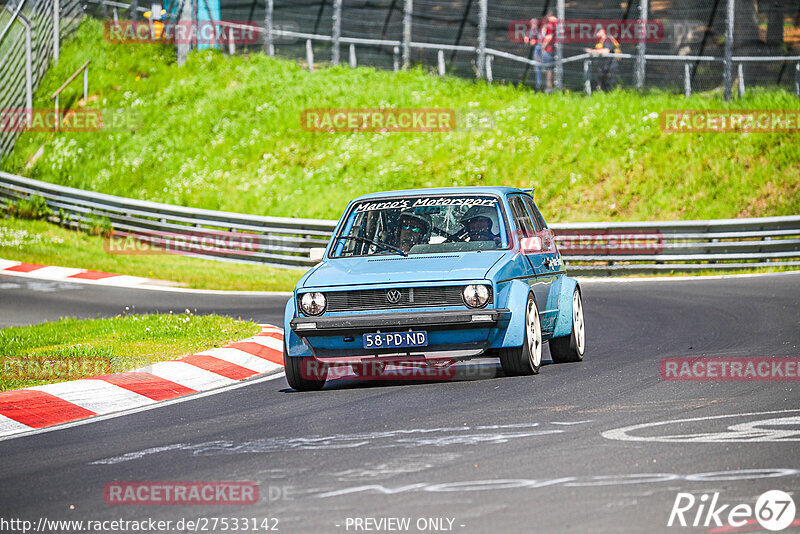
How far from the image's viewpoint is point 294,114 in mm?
31047

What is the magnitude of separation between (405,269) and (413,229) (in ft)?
3.17

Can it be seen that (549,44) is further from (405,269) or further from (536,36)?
(405,269)

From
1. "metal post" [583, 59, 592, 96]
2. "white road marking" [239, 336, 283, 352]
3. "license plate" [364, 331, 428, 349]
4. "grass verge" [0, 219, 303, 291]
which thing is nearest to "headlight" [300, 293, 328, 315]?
"license plate" [364, 331, 428, 349]

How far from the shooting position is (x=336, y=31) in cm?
3092

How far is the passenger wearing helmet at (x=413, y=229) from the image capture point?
10.1 meters

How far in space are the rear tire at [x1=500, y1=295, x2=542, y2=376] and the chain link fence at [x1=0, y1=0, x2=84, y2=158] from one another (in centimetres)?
2325

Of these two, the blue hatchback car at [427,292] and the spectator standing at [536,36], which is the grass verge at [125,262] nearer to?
the spectator standing at [536,36]

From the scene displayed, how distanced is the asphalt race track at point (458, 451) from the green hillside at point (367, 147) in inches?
560

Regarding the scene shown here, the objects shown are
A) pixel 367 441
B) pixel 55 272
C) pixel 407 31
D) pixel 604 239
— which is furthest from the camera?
pixel 407 31

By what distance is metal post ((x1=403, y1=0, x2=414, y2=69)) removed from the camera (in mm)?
29391

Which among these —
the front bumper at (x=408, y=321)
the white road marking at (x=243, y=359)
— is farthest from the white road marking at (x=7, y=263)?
the front bumper at (x=408, y=321)

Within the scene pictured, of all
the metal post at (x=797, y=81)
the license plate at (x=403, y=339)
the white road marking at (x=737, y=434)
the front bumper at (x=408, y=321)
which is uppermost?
the metal post at (x=797, y=81)
